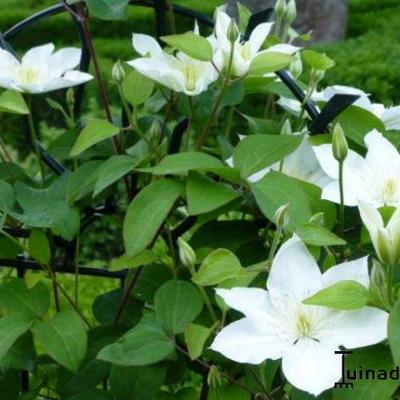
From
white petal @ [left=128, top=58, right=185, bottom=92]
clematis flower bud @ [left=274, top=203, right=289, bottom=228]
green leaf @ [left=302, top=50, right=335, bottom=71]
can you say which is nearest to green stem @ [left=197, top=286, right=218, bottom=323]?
clematis flower bud @ [left=274, top=203, right=289, bottom=228]

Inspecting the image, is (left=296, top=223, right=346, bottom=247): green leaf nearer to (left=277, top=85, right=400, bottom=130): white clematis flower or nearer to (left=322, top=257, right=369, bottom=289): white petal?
(left=322, top=257, right=369, bottom=289): white petal

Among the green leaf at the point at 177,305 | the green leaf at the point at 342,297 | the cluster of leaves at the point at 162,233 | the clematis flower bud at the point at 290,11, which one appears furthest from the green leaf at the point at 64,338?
the clematis flower bud at the point at 290,11

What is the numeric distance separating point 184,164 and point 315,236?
6.4 inches

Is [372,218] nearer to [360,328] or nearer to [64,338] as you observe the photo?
[360,328]

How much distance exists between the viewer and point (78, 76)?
1118 millimetres

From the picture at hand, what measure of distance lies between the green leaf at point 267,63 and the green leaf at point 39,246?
29 centimetres

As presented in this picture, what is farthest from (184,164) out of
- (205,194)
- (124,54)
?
(124,54)

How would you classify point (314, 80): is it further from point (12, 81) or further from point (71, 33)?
point (71, 33)

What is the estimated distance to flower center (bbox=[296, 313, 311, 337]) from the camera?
0.85m

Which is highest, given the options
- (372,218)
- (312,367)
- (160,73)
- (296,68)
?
(296,68)

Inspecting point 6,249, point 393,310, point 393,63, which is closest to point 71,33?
point 393,63

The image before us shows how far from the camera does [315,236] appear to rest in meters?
0.88

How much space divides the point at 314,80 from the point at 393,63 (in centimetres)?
361

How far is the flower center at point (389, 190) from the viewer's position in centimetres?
96
